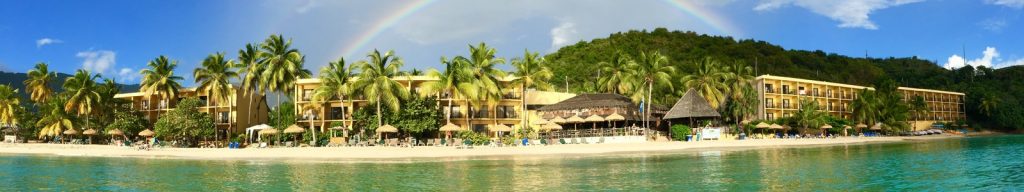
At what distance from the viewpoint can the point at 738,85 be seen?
66.4 meters

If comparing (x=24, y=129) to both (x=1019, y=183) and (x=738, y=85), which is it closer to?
(x=738, y=85)

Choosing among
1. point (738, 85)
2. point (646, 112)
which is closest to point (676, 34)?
point (738, 85)

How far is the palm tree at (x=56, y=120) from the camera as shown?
57.0m

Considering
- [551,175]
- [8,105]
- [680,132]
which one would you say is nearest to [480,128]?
[680,132]

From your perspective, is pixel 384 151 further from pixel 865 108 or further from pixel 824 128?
pixel 865 108

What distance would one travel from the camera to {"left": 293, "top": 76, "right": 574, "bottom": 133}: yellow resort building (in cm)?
5456

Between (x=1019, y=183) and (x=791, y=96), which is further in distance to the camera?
(x=791, y=96)

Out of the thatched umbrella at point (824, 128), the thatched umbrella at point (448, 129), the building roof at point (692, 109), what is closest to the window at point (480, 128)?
the thatched umbrella at point (448, 129)

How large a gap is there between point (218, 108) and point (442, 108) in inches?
807

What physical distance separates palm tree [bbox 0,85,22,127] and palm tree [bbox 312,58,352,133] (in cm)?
2998

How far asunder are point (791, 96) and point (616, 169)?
56.3 metres

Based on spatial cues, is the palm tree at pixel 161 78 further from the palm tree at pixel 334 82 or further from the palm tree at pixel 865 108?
the palm tree at pixel 865 108

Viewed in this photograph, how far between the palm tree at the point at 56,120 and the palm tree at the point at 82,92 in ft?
2.80

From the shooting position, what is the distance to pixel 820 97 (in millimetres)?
80125
